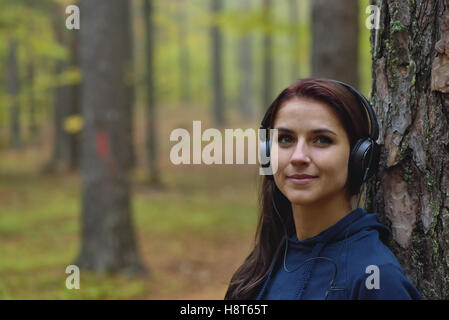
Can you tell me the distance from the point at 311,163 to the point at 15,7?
14749mm

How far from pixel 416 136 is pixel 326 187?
0.53m

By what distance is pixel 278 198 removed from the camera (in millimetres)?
2398

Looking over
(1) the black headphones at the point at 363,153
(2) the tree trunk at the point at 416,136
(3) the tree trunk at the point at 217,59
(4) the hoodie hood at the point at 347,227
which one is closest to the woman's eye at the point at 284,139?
(1) the black headphones at the point at 363,153

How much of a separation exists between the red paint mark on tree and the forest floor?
1.88m

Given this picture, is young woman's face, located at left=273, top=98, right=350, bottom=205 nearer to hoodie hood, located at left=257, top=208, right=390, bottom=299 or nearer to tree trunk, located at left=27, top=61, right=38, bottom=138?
hoodie hood, located at left=257, top=208, right=390, bottom=299

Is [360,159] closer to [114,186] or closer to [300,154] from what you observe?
[300,154]

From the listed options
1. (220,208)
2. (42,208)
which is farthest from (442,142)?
(42,208)

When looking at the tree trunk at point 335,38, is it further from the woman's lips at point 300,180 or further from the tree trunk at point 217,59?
the tree trunk at point 217,59

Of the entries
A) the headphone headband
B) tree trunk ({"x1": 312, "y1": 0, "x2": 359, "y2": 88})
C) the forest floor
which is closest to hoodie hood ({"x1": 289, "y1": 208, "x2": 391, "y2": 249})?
the headphone headband

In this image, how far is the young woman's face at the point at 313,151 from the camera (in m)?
1.89

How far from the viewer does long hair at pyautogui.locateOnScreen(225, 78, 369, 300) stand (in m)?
1.93

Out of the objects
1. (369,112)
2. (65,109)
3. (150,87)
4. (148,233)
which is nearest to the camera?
(369,112)

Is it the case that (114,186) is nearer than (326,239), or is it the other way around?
(326,239)

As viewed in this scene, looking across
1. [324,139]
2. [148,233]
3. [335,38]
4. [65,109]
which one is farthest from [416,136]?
[65,109]
